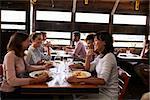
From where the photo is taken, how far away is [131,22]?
7527 millimetres

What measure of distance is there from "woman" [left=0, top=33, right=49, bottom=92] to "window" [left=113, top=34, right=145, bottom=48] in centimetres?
500

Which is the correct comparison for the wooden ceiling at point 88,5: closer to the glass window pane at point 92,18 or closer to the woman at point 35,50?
the glass window pane at point 92,18

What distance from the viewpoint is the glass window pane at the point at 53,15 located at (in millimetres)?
7258

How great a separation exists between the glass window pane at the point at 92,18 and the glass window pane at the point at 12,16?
1477mm

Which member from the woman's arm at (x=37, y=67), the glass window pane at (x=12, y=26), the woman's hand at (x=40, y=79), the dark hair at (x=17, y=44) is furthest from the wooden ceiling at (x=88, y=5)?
the woman's hand at (x=40, y=79)

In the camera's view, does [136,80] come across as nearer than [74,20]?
Yes

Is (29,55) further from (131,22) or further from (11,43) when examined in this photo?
(131,22)

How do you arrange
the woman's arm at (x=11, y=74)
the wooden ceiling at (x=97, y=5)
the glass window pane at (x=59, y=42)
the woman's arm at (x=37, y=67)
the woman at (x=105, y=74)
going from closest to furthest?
the woman's arm at (x=11, y=74), the woman at (x=105, y=74), the woman's arm at (x=37, y=67), the wooden ceiling at (x=97, y=5), the glass window pane at (x=59, y=42)

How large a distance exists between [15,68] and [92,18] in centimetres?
505

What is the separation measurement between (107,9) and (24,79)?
17.2 ft

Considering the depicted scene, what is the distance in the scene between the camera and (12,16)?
7133 millimetres

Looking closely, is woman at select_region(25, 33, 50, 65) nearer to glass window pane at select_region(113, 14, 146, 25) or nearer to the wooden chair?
the wooden chair

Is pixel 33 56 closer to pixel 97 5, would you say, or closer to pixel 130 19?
pixel 97 5

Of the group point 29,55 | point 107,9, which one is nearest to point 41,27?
point 107,9
